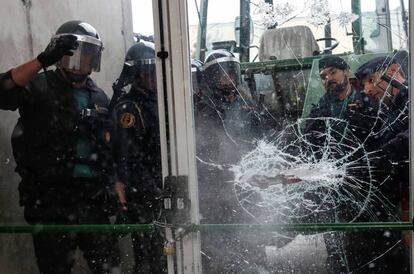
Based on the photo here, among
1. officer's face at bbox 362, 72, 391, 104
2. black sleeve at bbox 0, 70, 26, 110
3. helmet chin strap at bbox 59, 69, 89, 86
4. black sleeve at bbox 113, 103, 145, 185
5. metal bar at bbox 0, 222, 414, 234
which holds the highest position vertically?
helmet chin strap at bbox 59, 69, 89, 86

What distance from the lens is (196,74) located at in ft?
5.99

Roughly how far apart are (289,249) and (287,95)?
1.97 feet

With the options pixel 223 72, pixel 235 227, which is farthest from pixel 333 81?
pixel 235 227

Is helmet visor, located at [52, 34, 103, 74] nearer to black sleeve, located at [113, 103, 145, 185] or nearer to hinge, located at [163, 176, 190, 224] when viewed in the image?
black sleeve, located at [113, 103, 145, 185]

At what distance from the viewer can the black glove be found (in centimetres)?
192

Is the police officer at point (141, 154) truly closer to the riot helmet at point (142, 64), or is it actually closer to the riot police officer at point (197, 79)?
the riot helmet at point (142, 64)

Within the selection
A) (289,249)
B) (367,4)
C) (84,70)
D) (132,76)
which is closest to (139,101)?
(132,76)

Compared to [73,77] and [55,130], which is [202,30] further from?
[55,130]

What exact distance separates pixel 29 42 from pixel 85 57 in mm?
275

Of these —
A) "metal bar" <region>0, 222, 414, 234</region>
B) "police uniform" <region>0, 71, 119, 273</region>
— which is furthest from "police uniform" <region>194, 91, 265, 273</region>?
"police uniform" <region>0, 71, 119, 273</region>

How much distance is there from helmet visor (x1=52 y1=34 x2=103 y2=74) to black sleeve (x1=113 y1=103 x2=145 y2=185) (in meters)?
0.20

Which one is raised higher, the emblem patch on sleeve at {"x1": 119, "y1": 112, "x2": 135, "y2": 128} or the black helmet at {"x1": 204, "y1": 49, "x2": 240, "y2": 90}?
the black helmet at {"x1": 204, "y1": 49, "x2": 240, "y2": 90}

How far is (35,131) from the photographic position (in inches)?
81.1

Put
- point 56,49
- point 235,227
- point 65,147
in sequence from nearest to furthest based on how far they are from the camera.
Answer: point 235,227 < point 56,49 < point 65,147
